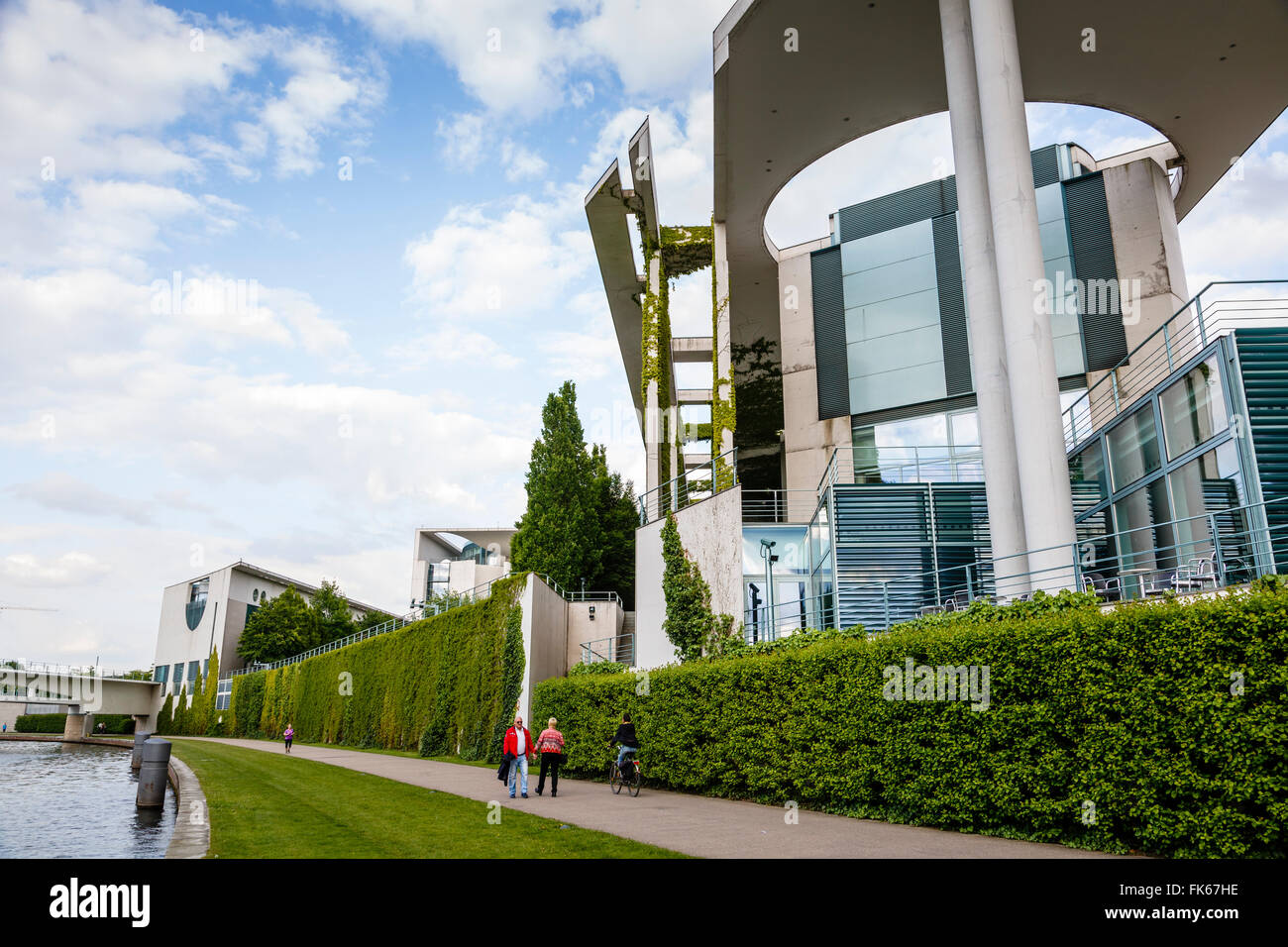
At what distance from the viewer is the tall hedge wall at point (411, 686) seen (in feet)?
81.7

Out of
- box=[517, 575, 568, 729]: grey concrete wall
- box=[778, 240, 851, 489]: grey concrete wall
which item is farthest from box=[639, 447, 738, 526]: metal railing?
box=[517, 575, 568, 729]: grey concrete wall

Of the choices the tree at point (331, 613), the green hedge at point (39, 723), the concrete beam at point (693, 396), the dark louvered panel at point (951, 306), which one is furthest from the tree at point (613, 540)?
the green hedge at point (39, 723)

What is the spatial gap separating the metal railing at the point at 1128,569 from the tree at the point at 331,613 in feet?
180

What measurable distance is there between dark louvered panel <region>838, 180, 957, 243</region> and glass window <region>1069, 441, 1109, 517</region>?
30.9 feet

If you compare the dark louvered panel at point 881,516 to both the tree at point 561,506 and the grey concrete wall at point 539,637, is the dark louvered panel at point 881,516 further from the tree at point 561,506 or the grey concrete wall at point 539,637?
the tree at point 561,506

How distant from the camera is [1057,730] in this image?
29.8ft

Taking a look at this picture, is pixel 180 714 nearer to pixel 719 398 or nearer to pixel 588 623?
pixel 588 623

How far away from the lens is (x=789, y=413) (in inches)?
1053

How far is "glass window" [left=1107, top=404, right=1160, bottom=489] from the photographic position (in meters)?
15.8

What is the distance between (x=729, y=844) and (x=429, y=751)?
21096 millimetres

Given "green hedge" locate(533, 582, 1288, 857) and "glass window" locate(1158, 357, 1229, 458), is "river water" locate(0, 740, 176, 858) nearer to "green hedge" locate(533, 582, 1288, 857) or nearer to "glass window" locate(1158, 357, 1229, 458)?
"green hedge" locate(533, 582, 1288, 857)

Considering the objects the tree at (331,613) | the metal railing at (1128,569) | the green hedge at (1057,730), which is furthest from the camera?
the tree at (331,613)

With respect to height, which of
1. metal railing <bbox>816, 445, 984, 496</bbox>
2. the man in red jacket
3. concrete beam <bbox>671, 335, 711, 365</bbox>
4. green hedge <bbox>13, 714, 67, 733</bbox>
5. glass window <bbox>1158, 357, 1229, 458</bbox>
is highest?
concrete beam <bbox>671, 335, 711, 365</bbox>
